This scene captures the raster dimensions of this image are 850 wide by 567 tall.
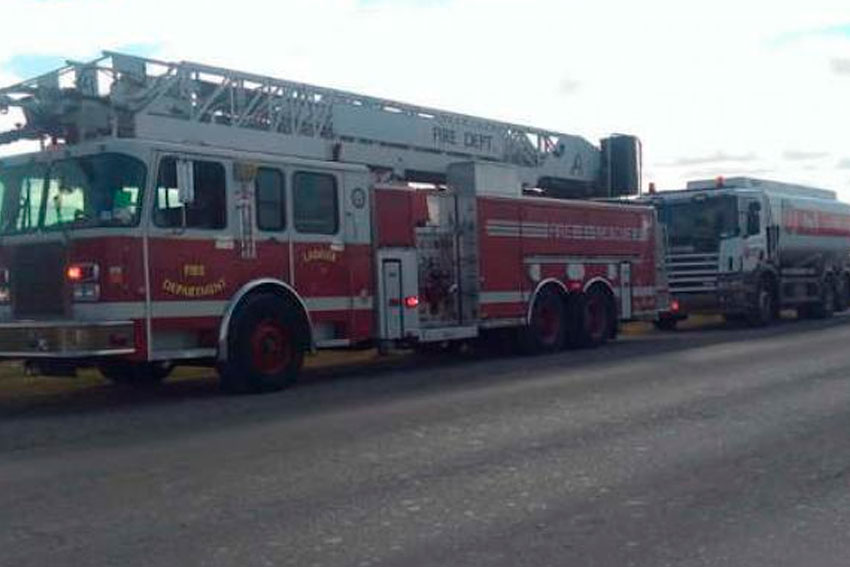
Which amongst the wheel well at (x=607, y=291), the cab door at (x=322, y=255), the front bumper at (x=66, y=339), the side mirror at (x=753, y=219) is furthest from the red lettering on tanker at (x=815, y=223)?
the front bumper at (x=66, y=339)

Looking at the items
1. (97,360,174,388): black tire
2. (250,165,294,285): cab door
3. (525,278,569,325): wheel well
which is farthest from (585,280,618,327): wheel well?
(97,360,174,388): black tire

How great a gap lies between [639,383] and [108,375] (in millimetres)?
6430

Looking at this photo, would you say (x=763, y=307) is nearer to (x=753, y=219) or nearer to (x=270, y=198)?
(x=753, y=219)

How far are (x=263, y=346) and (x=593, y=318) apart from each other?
8.09 meters

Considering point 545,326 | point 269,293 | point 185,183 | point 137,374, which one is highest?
point 185,183

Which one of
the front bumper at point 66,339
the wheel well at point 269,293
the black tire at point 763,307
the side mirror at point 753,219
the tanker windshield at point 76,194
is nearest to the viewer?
the front bumper at point 66,339

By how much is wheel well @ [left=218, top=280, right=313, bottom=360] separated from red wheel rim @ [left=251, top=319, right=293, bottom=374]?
0.22 m

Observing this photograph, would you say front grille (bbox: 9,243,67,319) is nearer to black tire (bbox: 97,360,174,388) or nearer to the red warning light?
the red warning light

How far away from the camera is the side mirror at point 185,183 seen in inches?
508

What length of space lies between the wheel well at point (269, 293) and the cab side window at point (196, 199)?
2.62ft

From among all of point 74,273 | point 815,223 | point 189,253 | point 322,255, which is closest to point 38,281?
point 74,273

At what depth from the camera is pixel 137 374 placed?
1509 cm

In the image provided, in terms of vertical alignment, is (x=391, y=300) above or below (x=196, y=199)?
below

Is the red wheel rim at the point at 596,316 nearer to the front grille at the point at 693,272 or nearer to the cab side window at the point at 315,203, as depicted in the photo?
the front grille at the point at 693,272
